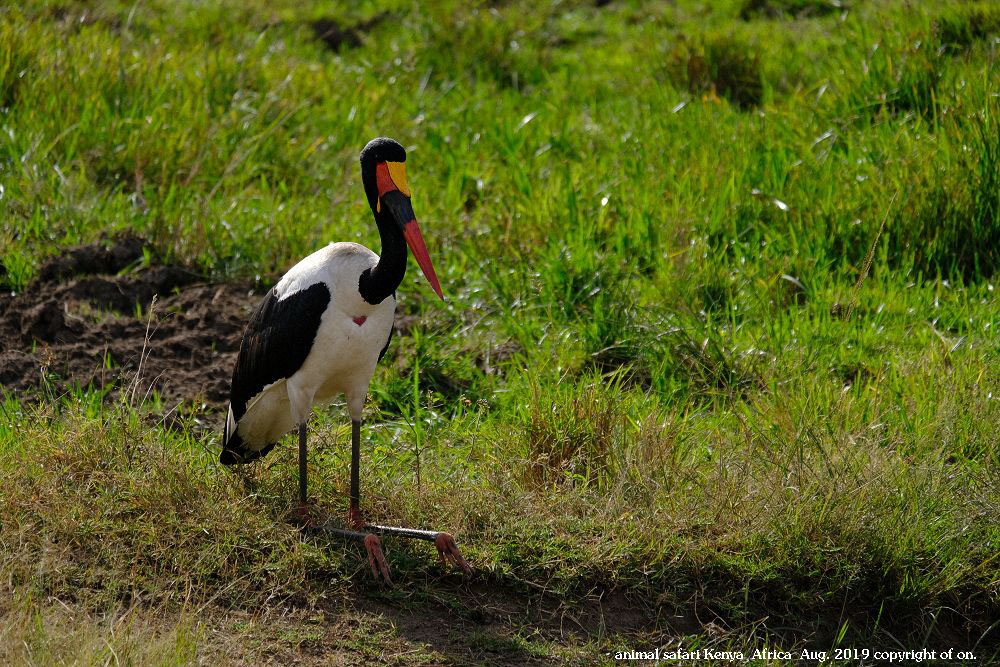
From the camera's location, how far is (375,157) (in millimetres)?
3256

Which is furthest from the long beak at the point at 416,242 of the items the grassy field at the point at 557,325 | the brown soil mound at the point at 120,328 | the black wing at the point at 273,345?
the brown soil mound at the point at 120,328

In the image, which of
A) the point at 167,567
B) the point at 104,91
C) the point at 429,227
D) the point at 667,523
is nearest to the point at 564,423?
the point at 667,523

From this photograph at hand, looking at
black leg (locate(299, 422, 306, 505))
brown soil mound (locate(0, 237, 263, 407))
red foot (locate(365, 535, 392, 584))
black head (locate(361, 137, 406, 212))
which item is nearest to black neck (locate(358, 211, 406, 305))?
black head (locate(361, 137, 406, 212))

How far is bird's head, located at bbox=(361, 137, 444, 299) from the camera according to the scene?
3229 millimetres

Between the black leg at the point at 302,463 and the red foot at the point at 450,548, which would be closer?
the red foot at the point at 450,548

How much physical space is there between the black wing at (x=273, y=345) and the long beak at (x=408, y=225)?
0.27 metres

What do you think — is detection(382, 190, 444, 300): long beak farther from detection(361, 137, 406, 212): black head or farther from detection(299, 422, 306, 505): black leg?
detection(299, 422, 306, 505): black leg

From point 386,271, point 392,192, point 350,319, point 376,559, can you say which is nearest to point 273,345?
point 350,319

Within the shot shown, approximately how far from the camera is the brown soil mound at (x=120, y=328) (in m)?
4.15

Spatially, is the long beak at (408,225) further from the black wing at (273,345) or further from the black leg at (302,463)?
the black leg at (302,463)

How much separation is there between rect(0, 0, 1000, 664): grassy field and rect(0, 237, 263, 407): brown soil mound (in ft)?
0.41

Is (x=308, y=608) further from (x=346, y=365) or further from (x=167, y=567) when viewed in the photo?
(x=346, y=365)

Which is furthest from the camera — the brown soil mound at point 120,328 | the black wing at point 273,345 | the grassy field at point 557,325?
the brown soil mound at point 120,328

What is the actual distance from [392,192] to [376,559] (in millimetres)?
1004
